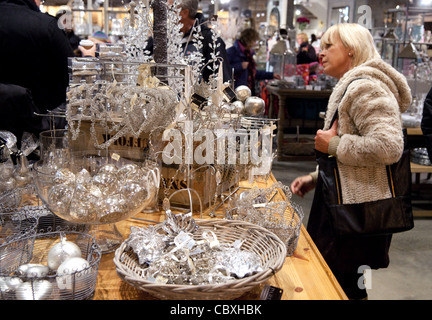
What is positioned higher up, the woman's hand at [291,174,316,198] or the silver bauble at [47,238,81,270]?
the silver bauble at [47,238,81,270]

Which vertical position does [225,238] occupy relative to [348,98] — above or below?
below

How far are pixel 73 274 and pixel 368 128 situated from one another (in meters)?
1.27

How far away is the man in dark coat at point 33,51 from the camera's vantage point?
89.4 inches

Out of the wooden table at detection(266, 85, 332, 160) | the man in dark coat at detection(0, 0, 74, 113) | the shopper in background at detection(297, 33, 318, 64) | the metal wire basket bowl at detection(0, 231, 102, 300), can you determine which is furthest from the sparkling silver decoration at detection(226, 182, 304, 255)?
the shopper in background at detection(297, 33, 318, 64)

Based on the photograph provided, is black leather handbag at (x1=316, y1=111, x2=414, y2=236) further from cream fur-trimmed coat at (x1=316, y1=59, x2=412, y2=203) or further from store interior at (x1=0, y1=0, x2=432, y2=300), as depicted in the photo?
store interior at (x1=0, y1=0, x2=432, y2=300)

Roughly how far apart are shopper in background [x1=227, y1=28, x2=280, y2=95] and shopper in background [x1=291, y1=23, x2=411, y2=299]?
138 inches

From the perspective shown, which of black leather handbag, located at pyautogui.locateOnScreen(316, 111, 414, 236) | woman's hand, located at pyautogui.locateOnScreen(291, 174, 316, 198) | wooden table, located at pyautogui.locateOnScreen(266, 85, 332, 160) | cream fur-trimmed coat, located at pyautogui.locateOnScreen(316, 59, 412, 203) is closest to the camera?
cream fur-trimmed coat, located at pyautogui.locateOnScreen(316, 59, 412, 203)

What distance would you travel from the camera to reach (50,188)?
1.25 m

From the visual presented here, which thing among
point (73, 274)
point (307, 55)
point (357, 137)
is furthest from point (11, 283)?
point (307, 55)

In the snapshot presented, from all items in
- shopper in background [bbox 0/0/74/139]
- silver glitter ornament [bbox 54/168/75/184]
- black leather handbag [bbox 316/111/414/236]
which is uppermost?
shopper in background [bbox 0/0/74/139]

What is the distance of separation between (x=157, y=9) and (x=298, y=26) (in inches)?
373

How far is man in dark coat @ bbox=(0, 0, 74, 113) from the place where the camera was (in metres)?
2.27
